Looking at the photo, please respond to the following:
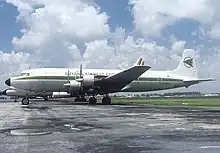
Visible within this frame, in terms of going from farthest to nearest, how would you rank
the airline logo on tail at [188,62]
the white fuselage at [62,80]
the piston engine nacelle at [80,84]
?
the airline logo on tail at [188,62] < the white fuselage at [62,80] < the piston engine nacelle at [80,84]

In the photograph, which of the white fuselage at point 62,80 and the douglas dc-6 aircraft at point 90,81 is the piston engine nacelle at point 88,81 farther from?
the white fuselage at point 62,80

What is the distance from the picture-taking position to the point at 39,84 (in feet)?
133

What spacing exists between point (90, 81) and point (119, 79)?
11.7 ft


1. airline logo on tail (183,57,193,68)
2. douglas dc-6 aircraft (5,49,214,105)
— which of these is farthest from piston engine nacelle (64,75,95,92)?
airline logo on tail (183,57,193,68)

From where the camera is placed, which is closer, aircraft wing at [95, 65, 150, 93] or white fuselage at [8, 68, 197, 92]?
aircraft wing at [95, 65, 150, 93]

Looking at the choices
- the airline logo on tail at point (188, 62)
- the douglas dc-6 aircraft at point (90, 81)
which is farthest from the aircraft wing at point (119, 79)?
the airline logo on tail at point (188, 62)

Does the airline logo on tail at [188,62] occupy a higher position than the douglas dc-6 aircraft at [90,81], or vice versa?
the airline logo on tail at [188,62]

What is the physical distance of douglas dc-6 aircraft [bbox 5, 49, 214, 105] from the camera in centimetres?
4000

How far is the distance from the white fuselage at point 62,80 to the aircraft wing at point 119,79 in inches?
60.5

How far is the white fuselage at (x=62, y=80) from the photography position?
132 ft

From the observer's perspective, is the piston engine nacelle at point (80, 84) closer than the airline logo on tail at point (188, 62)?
Yes

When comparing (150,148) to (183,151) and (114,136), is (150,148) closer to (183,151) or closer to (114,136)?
(183,151)

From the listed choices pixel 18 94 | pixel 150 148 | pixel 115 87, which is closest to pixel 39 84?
pixel 18 94

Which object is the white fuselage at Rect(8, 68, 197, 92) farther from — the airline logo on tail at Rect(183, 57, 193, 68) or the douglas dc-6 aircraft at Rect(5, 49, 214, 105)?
the airline logo on tail at Rect(183, 57, 193, 68)
